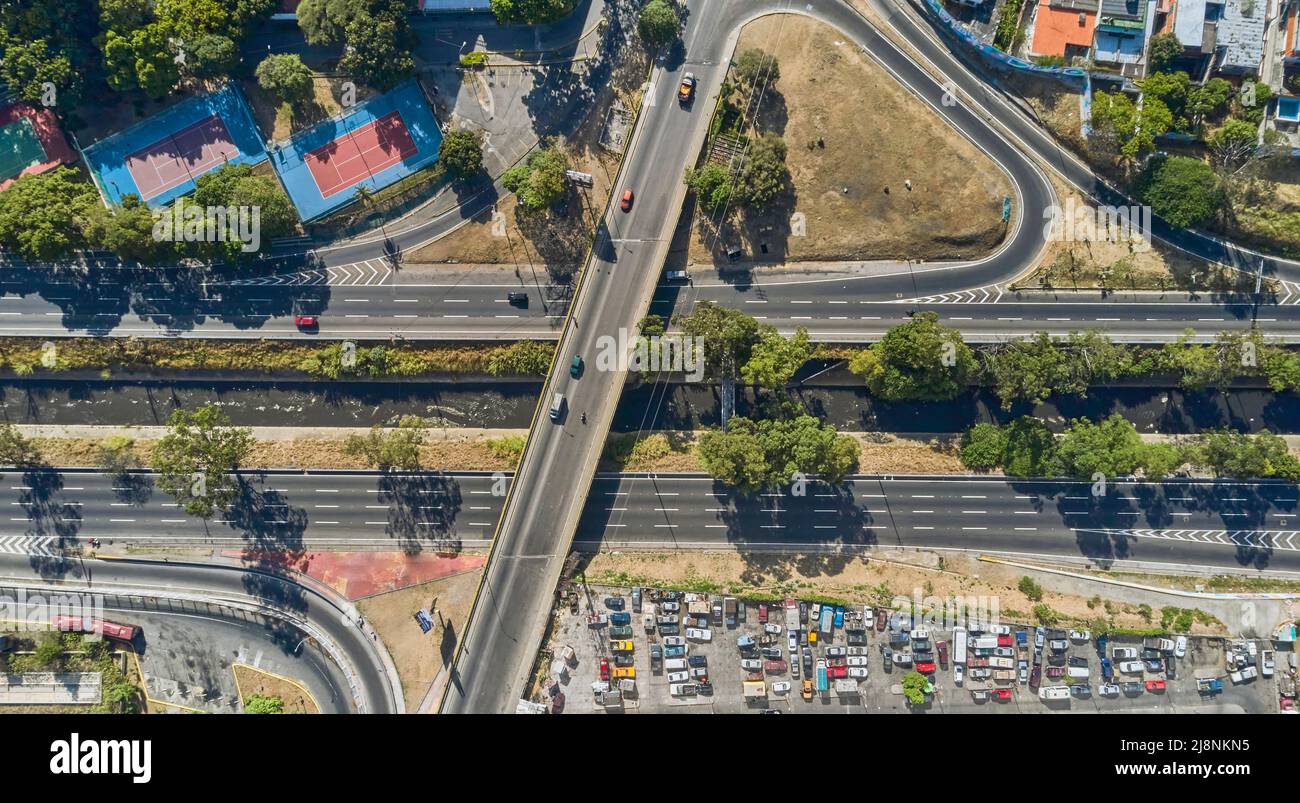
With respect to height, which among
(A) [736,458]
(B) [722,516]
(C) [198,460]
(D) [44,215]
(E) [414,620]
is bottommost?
(E) [414,620]

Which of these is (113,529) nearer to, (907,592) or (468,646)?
(468,646)

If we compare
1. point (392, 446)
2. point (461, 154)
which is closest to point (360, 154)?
point (461, 154)

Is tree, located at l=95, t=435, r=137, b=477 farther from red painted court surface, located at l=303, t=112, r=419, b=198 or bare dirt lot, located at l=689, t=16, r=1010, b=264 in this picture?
bare dirt lot, located at l=689, t=16, r=1010, b=264

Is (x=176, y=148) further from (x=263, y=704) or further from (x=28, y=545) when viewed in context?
(x=263, y=704)

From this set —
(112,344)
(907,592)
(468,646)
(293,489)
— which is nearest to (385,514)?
(293,489)

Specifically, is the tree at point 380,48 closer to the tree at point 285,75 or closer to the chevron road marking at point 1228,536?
the tree at point 285,75

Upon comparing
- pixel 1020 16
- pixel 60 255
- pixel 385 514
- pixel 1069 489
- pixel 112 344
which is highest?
pixel 1020 16
